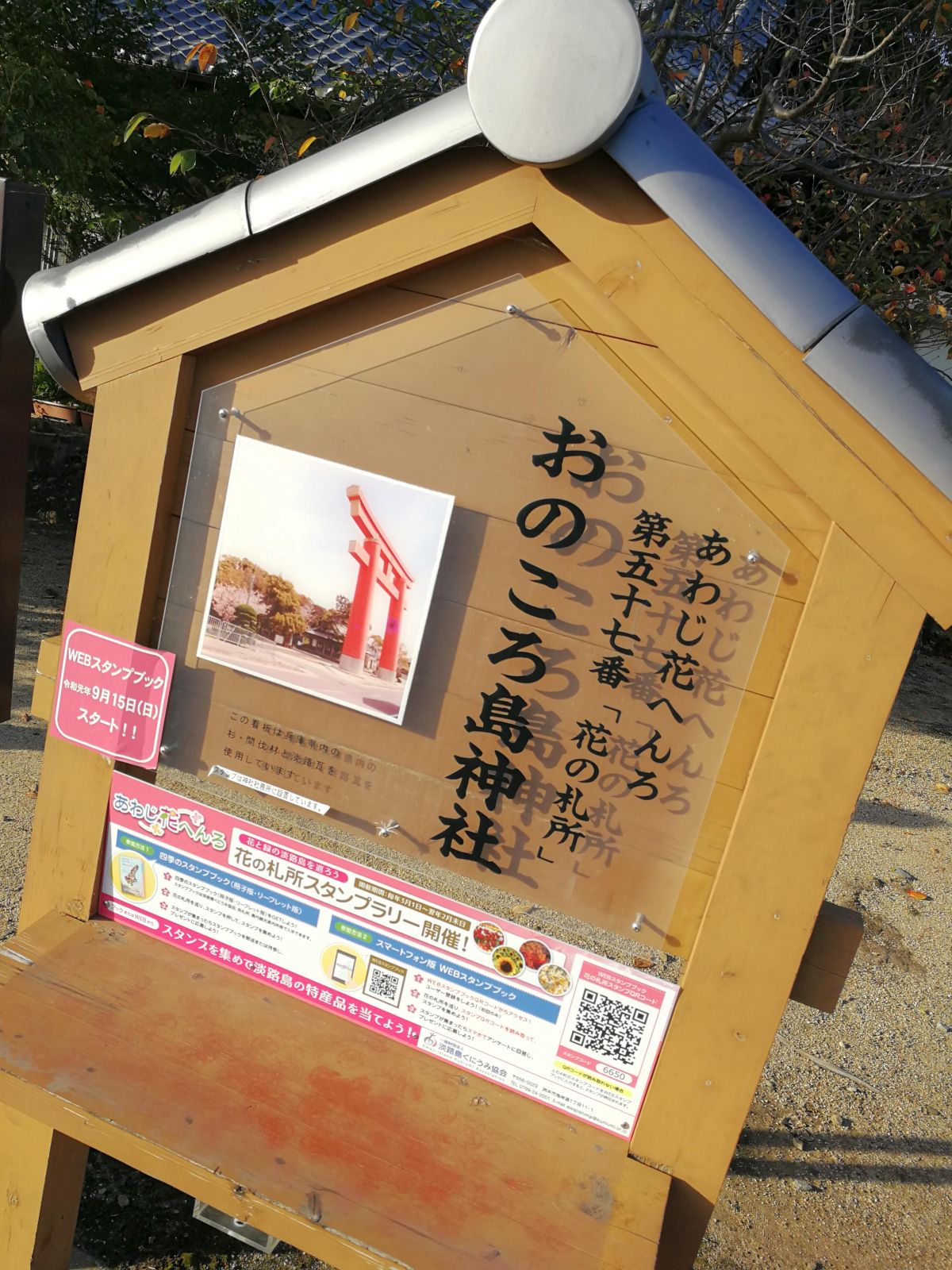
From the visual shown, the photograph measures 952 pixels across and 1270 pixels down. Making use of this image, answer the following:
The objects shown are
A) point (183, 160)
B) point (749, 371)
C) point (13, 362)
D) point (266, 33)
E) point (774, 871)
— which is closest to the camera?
point (749, 371)

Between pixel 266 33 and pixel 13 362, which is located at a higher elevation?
pixel 266 33

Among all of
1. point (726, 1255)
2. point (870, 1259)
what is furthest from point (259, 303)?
point (870, 1259)

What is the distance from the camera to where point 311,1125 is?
176 cm

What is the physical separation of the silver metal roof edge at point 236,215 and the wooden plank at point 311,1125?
1399 mm

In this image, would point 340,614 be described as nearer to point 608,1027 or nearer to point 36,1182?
point 608,1027

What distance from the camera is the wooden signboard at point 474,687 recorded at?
1.56 meters

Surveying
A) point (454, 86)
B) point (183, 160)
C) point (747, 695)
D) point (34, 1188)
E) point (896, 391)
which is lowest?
point (34, 1188)

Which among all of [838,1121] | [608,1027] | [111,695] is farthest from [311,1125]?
[838,1121]

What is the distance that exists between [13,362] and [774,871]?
2191 millimetres

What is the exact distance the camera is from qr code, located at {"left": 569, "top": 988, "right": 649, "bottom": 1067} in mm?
1788

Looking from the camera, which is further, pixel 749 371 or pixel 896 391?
pixel 749 371

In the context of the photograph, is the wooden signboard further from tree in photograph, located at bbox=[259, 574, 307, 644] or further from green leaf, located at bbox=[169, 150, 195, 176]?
green leaf, located at bbox=[169, 150, 195, 176]

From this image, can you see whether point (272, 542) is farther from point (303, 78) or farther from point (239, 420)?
point (303, 78)

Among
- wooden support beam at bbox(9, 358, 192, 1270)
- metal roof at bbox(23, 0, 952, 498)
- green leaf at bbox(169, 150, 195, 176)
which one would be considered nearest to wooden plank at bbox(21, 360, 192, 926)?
wooden support beam at bbox(9, 358, 192, 1270)
